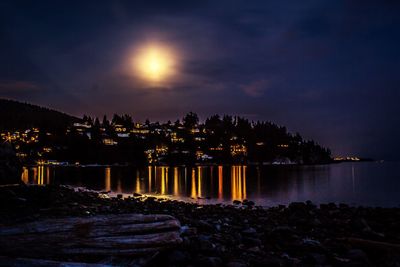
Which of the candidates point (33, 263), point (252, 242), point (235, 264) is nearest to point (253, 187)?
point (252, 242)

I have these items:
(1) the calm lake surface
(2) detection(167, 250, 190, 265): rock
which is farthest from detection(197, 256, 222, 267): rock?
(1) the calm lake surface

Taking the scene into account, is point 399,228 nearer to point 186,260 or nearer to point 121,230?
point 186,260

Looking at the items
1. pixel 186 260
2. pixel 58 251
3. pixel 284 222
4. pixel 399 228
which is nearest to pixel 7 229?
pixel 58 251

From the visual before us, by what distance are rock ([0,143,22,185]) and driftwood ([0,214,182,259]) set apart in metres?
20.1

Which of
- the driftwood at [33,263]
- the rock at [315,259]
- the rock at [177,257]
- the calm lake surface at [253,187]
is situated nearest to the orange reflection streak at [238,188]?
the calm lake surface at [253,187]

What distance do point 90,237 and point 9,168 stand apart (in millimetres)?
21541

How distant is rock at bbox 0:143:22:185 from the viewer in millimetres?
25836

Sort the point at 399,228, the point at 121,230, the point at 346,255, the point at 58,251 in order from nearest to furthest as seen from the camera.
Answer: the point at 58,251, the point at 121,230, the point at 346,255, the point at 399,228

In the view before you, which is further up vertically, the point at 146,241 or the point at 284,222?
the point at 146,241

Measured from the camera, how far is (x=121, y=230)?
8219 mm

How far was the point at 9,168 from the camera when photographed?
26281mm

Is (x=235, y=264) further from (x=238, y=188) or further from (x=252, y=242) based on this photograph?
(x=238, y=188)

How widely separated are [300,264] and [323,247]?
235cm

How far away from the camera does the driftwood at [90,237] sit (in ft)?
25.2
